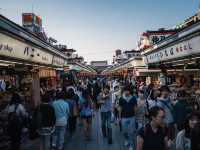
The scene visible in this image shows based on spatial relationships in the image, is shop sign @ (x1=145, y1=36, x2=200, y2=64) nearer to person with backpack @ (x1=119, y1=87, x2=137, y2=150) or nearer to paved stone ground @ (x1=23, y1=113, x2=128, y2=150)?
person with backpack @ (x1=119, y1=87, x2=137, y2=150)

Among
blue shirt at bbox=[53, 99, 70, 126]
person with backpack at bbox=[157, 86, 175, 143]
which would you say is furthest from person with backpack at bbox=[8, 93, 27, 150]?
person with backpack at bbox=[157, 86, 175, 143]

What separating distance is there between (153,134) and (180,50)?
9432 mm

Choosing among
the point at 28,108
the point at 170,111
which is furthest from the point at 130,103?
the point at 28,108

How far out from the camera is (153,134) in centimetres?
497

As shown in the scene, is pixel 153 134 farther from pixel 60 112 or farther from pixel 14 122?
pixel 14 122

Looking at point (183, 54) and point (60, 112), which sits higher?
A: point (183, 54)

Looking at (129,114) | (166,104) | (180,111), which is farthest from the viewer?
(129,114)

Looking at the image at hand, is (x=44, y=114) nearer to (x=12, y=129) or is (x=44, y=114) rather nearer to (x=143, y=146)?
(x=12, y=129)

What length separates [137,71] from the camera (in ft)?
97.4

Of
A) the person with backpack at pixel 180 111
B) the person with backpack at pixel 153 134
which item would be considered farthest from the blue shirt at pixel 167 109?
the person with backpack at pixel 153 134

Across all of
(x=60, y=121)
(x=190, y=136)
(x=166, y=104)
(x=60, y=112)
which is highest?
(x=166, y=104)

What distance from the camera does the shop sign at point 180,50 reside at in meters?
11.7

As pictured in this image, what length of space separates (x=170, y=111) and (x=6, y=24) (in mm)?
5233

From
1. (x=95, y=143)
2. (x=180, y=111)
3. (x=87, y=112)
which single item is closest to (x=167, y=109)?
(x=180, y=111)
